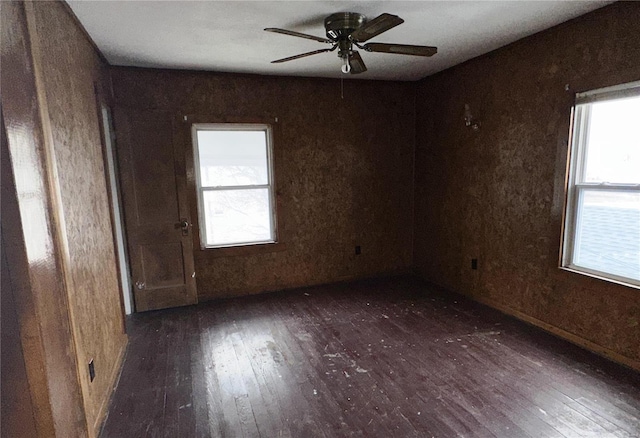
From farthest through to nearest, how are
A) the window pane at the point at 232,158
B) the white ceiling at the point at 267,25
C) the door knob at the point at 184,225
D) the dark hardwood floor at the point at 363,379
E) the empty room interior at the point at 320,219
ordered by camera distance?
the window pane at the point at 232,158 → the door knob at the point at 184,225 → the white ceiling at the point at 267,25 → the dark hardwood floor at the point at 363,379 → the empty room interior at the point at 320,219

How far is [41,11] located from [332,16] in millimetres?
1671

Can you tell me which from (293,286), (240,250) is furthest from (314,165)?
(293,286)

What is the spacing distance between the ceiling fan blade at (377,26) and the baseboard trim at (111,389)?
9.26ft

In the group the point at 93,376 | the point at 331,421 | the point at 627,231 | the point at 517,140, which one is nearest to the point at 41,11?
the point at 93,376

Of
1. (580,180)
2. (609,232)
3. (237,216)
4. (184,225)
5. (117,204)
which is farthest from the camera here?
(237,216)

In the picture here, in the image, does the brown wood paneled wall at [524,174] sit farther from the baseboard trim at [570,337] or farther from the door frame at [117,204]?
the door frame at [117,204]

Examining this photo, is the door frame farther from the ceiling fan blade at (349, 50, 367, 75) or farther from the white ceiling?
the ceiling fan blade at (349, 50, 367, 75)

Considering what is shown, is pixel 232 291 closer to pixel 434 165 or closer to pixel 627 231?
pixel 434 165

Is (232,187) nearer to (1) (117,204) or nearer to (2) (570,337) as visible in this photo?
(1) (117,204)

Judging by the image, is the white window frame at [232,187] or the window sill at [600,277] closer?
the window sill at [600,277]

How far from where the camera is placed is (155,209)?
3.62 meters

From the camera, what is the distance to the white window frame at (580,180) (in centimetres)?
243

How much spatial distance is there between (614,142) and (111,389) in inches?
158

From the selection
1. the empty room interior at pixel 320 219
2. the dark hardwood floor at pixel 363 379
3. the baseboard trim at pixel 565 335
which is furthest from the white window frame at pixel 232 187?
the baseboard trim at pixel 565 335
